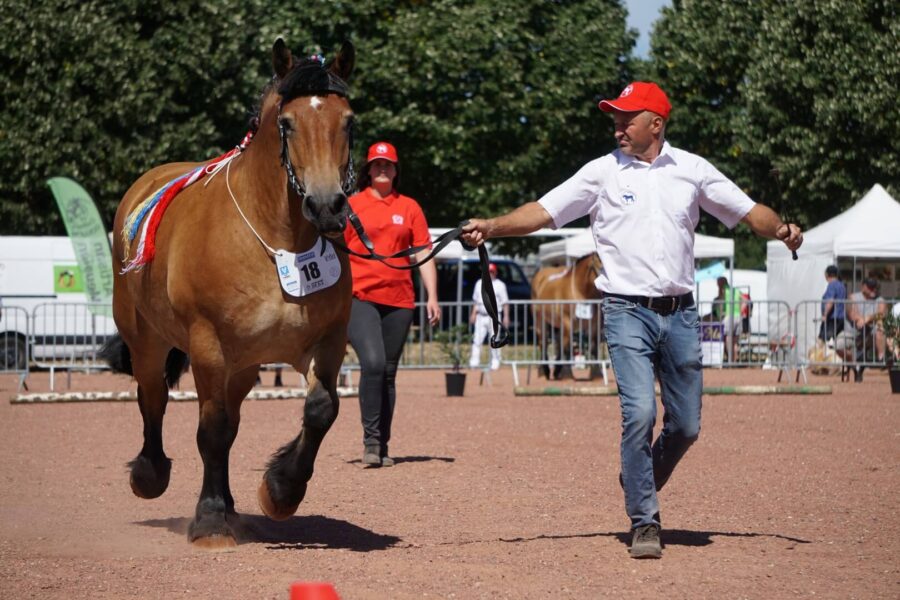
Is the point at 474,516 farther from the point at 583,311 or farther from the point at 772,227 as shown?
the point at 583,311

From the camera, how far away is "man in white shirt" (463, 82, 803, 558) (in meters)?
6.47

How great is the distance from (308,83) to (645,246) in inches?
70.6

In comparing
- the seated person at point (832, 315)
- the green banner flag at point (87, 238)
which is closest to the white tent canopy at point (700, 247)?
the seated person at point (832, 315)

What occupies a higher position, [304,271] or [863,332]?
[304,271]

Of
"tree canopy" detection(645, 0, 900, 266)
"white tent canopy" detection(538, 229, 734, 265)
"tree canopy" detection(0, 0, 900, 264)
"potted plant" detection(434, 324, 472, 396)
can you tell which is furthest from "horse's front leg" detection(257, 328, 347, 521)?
"tree canopy" detection(645, 0, 900, 266)

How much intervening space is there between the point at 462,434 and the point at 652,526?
20.8 feet

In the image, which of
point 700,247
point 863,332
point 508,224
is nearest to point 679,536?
point 508,224

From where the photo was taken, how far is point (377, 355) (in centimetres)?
965

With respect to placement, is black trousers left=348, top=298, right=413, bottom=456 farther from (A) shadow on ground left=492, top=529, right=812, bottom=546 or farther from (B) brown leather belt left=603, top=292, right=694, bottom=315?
(B) brown leather belt left=603, top=292, right=694, bottom=315

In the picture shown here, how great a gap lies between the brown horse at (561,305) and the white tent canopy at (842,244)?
367 cm

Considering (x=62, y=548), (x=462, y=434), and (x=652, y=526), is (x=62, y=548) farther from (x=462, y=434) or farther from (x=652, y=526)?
(x=462, y=434)

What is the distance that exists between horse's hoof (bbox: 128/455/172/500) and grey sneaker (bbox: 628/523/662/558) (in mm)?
3107

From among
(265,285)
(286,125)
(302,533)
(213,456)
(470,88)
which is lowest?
(302,533)

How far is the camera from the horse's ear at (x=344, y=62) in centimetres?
672
